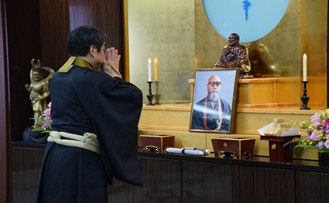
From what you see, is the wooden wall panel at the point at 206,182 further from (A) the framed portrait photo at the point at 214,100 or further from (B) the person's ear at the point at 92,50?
(B) the person's ear at the point at 92,50

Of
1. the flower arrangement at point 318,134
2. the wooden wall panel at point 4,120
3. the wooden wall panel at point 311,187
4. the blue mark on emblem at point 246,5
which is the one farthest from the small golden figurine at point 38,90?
the wooden wall panel at point 311,187

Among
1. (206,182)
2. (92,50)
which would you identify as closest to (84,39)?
(92,50)

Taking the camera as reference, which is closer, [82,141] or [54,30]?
[82,141]

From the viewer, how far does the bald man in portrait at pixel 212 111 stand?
325 centimetres

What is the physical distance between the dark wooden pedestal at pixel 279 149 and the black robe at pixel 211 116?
18.2 inches

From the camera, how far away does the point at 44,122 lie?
3.87 metres

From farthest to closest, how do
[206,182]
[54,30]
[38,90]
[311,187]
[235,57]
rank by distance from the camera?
[54,30] → [38,90] → [235,57] → [206,182] → [311,187]

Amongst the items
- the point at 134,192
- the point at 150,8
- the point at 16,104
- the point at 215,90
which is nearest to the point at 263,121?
the point at 215,90

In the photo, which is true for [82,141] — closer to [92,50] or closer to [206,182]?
[92,50]

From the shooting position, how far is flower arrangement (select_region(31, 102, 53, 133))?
3793 mm

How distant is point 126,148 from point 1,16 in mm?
2228

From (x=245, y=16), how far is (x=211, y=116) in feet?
3.05

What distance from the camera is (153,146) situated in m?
3.30

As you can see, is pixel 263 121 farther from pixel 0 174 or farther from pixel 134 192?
pixel 0 174
